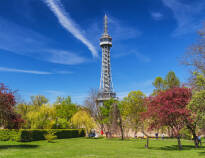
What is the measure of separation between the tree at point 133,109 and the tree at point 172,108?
19.2 meters

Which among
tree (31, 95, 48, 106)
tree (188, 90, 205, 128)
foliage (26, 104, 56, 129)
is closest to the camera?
tree (188, 90, 205, 128)

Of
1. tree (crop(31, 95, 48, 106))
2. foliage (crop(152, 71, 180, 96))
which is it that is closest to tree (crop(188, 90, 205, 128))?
foliage (crop(152, 71, 180, 96))

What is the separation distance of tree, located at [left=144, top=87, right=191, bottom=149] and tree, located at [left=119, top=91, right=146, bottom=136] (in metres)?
19.2

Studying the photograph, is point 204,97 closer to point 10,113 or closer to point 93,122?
point 10,113

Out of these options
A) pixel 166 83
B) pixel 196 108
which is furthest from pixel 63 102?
pixel 196 108

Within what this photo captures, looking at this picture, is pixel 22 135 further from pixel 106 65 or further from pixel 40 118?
pixel 106 65

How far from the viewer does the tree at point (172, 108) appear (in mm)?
14953

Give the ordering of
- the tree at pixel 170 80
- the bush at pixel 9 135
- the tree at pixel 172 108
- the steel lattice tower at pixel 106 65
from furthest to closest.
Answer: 1. the steel lattice tower at pixel 106 65
2. the tree at pixel 170 80
3. the bush at pixel 9 135
4. the tree at pixel 172 108

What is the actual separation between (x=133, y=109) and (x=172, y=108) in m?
22.2

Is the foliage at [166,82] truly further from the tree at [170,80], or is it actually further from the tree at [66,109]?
the tree at [66,109]

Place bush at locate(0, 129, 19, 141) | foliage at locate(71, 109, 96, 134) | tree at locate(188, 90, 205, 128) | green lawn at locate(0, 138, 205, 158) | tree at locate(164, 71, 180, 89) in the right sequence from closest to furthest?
tree at locate(188, 90, 205, 128)
green lawn at locate(0, 138, 205, 158)
bush at locate(0, 129, 19, 141)
foliage at locate(71, 109, 96, 134)
tree at locate(164, 71, 180, 89)

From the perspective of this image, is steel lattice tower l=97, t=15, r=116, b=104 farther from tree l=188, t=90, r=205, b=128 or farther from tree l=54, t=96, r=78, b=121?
tree l=188, t=90, r=205, b=128

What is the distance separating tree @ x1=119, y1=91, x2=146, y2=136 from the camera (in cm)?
3572

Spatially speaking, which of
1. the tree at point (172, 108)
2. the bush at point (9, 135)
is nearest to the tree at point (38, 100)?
the bush at point (9, 135)
